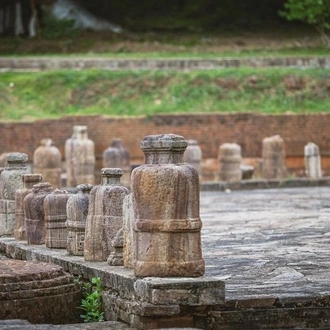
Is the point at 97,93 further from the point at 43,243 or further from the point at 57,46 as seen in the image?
the point at 43,243

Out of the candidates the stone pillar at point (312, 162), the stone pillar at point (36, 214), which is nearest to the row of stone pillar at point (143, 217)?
the stone pillar at point (36, 214)

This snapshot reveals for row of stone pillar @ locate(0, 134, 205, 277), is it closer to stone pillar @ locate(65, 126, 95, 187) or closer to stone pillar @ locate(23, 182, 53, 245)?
stone pillar @ locate(23, 182, 53, 245)

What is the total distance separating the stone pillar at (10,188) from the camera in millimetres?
13648

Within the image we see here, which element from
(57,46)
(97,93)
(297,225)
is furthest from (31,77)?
(297,225)

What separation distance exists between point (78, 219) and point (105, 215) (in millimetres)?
762

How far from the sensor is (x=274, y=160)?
28094mm

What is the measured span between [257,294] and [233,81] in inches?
1005

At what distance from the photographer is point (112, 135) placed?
31.7 metres

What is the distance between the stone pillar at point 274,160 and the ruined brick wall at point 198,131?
371 cm

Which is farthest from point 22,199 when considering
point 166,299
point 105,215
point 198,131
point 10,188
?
point 198,131

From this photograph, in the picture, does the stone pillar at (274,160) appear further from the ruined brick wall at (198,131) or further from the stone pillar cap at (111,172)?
the stone pillar cap at (111,172)

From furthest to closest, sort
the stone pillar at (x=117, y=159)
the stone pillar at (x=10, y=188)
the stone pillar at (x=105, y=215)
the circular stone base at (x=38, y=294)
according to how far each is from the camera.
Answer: the stone pillar at (x=117, y=159)
the stone pillar at (x=10, y=188)
the stone pillar at (x=105, y=215)
the circular stone base at (x=38, y=294)

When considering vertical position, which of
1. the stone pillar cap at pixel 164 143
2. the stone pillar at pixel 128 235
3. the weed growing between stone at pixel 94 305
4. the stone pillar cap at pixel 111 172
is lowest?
the weed growing between stone at pixel 94 305

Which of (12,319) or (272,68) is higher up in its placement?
(272,68)
